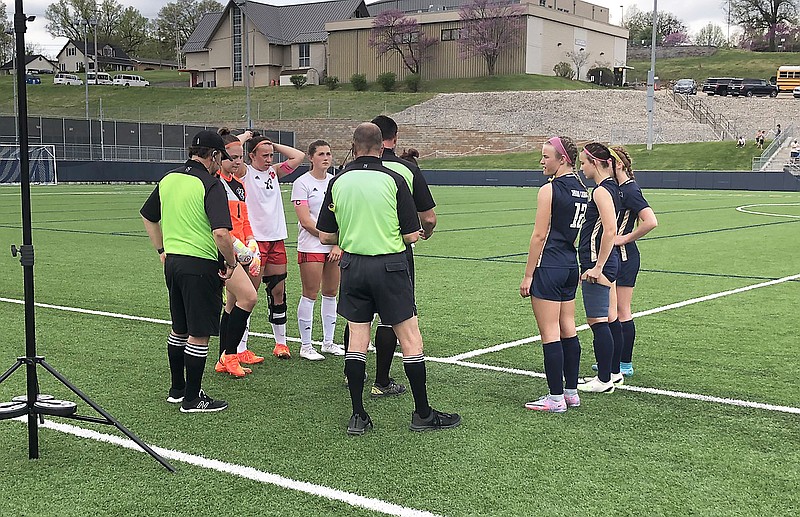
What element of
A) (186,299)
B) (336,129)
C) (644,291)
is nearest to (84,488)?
(186,299)

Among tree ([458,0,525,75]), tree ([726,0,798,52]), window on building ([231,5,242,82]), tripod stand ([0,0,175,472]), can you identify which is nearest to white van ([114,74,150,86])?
window on building ([231,5,242,82])

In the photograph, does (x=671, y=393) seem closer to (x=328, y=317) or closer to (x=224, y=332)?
(x=328, y=317)

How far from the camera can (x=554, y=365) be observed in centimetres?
616

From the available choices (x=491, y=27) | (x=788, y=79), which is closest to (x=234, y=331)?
(x=788, y=79)

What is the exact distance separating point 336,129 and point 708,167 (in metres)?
31.8

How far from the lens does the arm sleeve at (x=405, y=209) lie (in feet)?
18.7

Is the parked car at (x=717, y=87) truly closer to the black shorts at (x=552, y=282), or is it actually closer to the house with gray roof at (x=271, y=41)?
the house with gray roof at (x=271, y=41)

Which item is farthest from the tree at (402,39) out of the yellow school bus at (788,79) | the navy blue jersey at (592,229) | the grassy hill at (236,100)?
the navy blue jersey at (592,229)

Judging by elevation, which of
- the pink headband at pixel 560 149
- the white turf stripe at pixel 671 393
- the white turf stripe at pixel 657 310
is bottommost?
the white turf stripe at pixel 657 310

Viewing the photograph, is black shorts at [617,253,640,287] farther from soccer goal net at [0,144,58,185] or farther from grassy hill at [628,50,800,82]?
grassy hill at [628,50,800,82]

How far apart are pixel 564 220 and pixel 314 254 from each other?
2683mm

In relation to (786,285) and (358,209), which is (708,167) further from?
(358,209)

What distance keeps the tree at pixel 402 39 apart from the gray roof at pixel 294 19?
9640 millimetres

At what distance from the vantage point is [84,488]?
467 centimetres
